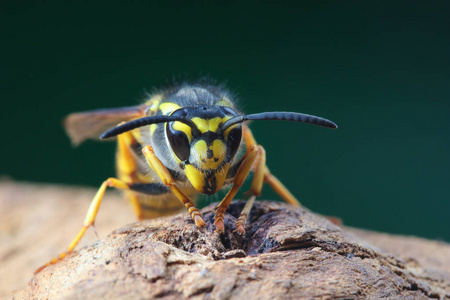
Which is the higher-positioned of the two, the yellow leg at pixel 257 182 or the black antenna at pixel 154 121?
the black antenna at pixel 154 121

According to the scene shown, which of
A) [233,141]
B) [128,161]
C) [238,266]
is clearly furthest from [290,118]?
[128,161]

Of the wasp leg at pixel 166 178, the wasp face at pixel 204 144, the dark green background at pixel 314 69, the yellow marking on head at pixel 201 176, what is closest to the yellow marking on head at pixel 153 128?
the wasp leg at pixel 166 178

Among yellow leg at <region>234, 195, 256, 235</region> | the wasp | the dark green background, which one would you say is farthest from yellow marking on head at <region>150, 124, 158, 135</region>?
the dark green background

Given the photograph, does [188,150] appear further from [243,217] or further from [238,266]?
[238,266]

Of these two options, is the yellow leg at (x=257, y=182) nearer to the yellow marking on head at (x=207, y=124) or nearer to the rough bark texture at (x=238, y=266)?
the rough bark texture at (x=238, y=266)

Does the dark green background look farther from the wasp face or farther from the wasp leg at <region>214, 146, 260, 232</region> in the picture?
the wasp face

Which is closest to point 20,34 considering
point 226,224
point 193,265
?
point 226,224

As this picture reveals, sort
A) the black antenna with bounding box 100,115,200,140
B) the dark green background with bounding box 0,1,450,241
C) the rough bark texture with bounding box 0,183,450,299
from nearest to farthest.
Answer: the rough bark texture with bounding box 0,183,450,299
the black antenna with bounding box 100,115,200,140
the dark green background with bounding box 0,1,450,241
